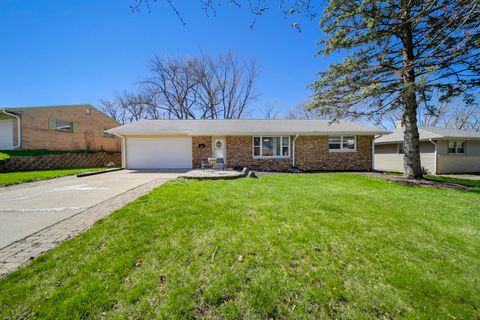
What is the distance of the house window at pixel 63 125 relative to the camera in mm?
16172

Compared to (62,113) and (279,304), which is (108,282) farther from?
(62,113)

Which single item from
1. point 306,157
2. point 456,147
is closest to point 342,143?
point 306,157

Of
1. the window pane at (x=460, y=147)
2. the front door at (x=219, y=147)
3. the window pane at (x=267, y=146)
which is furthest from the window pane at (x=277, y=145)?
the window pane at (x=460, y=147)

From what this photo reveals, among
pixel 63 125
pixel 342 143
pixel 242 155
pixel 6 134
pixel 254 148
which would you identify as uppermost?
pixel 63 125

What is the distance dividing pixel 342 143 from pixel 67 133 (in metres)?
22.4

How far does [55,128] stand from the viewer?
16000 millimetres

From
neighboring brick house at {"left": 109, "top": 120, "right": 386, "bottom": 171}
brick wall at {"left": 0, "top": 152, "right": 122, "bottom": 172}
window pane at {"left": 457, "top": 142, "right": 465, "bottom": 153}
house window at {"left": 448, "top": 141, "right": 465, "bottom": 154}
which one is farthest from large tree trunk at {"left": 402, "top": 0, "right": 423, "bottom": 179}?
brick wall at {"left": 0, "top": 152, "right": 122, "bottom": 172}

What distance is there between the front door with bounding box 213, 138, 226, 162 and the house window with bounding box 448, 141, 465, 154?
16.8 metres

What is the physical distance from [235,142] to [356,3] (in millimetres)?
8735

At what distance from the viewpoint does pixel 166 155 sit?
13352 millimetres

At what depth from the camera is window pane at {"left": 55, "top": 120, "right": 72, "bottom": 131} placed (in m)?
16.2

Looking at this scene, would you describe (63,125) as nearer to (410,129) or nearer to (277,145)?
(277,145)

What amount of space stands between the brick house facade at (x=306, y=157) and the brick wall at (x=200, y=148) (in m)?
1.25

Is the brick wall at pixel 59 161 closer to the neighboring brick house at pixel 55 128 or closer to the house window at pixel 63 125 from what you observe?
the neighboring brick house at pixel 55 128
